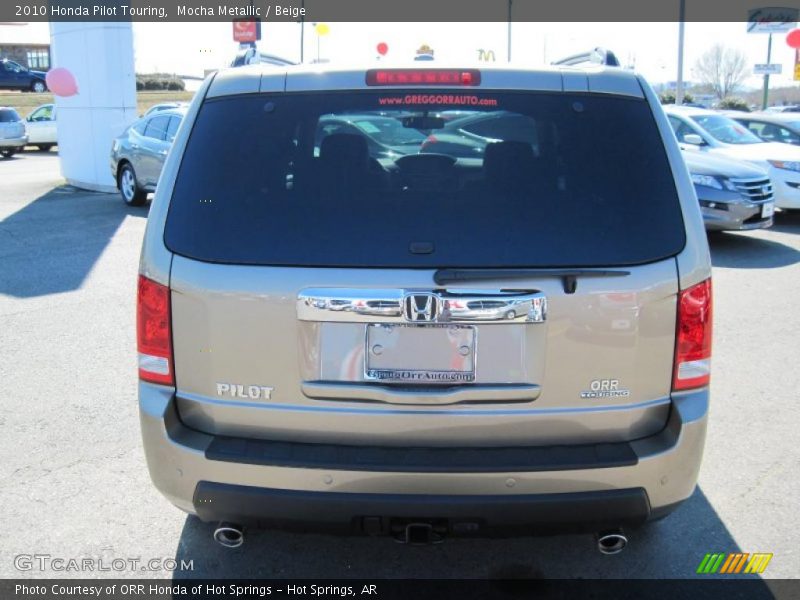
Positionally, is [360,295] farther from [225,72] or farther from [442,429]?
[225,72]

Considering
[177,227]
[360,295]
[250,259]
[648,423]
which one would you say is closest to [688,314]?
[648,423]

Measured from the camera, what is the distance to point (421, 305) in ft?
8.85

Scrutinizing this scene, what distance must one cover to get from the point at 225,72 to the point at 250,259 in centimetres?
78

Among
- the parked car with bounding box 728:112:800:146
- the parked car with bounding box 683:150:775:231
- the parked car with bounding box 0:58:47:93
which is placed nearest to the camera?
the parked car with bounding box 683:150:775:231

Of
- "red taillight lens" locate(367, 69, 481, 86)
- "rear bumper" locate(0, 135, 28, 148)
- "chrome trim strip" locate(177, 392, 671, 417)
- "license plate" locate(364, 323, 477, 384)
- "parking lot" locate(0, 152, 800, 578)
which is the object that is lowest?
"parking lot" locate(0, 152, 800, 578)

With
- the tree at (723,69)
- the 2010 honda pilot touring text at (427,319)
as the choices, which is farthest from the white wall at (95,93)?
the tree at (723,69)

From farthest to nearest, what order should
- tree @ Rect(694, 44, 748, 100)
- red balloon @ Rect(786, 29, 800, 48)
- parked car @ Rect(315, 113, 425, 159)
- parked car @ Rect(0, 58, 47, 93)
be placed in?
tree @ Rect(694, 44, 748, 100) → parked car @ Rect(0, 58, 47, 93) → red balloon @ Rect(786, 29, 800, 48) → parked car @ Rect(315, 113, 425, 159)

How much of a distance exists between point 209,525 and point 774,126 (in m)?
Result: 14.2

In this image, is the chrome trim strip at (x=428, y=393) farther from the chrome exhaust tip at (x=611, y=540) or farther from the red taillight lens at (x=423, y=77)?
the red taillight lens at (x=423, y=77)

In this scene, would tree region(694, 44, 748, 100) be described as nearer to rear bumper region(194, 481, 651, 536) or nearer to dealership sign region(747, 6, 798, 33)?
dealership sign region(747, 6, 798, 33)

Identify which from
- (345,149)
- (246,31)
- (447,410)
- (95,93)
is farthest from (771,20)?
(447,410)

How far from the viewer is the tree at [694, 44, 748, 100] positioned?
76.4 m

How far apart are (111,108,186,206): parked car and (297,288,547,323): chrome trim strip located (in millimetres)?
11936

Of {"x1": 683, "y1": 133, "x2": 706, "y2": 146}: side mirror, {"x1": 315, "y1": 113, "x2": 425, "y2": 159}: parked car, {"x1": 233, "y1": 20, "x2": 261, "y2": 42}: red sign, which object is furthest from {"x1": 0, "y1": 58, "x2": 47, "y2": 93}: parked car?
{"x1": 315, "y1": 113, "x2": 425, "y2": 159}: parked car
